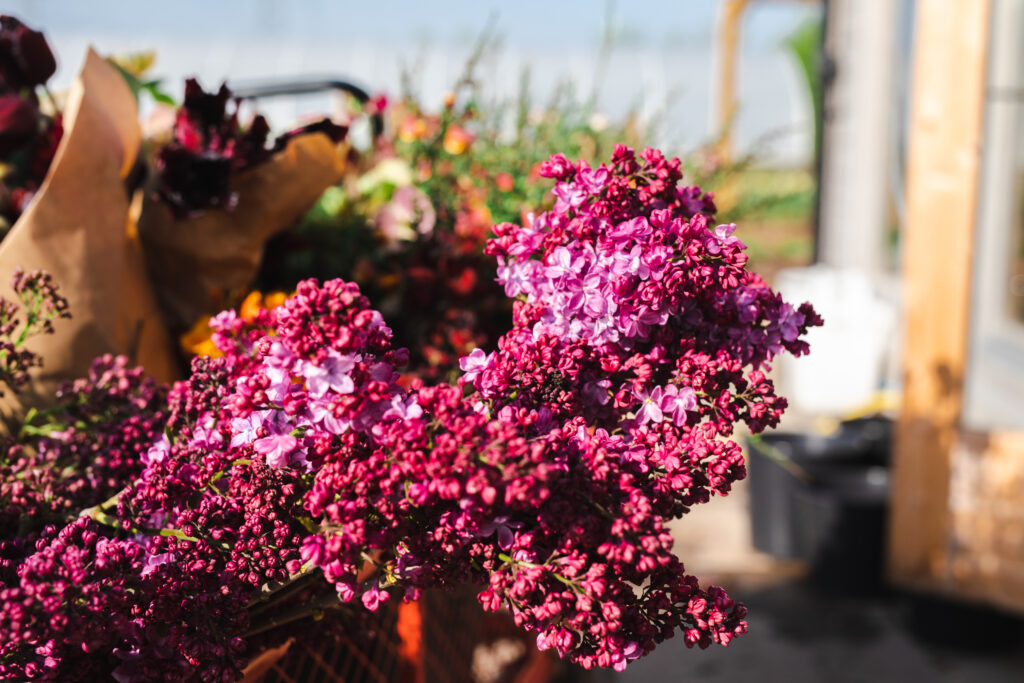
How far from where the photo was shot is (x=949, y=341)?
2.26 m

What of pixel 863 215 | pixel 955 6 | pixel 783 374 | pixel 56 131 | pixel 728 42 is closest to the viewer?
pixel 56 131

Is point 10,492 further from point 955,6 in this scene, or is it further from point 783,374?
point 783,374

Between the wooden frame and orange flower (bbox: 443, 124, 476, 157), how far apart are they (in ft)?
4.39

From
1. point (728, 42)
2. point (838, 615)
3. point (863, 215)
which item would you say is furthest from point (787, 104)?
point (838, 615)

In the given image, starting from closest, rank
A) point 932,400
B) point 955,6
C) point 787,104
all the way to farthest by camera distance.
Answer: point 955,6
point 932,400
point 787,104

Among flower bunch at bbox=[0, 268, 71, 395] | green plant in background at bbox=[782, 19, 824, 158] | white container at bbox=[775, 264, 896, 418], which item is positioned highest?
green plant in background at bbox=[782, 19, 824, 158]

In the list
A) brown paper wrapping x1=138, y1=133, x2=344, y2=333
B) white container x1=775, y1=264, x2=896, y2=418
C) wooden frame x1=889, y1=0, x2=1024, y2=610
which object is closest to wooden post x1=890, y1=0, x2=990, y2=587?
wooden frame x1=889, y1=0, x2=1024, y2=610

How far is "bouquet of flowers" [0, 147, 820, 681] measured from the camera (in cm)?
50

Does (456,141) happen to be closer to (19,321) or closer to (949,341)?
(19,321)

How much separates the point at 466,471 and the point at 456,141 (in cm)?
109

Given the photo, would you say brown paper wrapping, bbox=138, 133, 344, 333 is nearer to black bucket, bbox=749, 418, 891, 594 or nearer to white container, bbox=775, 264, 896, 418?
black bucket, bbox=749, 418, 891, 594

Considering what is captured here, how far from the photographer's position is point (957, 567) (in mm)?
2355

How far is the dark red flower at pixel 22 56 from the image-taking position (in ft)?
3.02

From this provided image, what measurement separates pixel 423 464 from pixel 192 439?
27 centimetres
